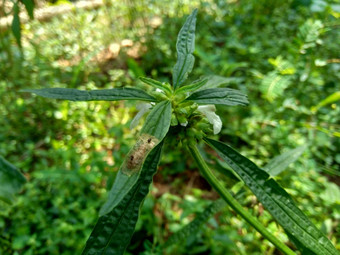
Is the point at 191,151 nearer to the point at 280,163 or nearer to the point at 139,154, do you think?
the point at 139,154

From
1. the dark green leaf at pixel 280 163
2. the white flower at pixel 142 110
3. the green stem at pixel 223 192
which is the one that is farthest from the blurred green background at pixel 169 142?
the white flower at pixel 142 110

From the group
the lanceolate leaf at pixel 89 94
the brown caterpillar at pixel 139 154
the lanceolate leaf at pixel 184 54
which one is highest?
the lanceolate leaf at pixel 184 54

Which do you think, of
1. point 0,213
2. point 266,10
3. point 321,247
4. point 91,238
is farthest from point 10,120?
point 266,10

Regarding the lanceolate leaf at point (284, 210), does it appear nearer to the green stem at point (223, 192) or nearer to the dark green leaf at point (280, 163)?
the green stem at point (223, 192)

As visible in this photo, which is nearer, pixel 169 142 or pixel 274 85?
pixel 169 142

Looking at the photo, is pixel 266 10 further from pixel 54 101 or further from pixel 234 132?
pixel 54 101

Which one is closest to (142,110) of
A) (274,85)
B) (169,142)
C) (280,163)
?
(169,142)
